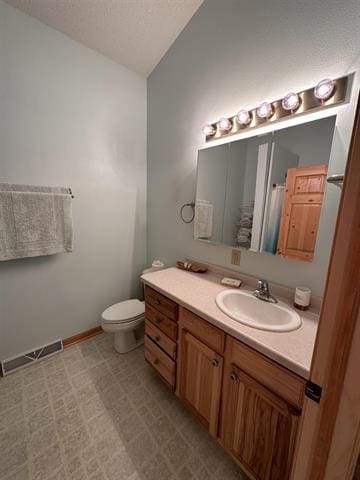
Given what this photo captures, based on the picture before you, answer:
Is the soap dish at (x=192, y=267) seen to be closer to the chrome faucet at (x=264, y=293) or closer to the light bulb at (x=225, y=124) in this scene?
the chrome faucet at (x=264, y=293)

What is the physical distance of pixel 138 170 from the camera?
2.19m

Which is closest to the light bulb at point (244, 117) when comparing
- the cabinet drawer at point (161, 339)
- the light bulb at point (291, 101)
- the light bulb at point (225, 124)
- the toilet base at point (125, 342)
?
the light bulb at point (225, 124)

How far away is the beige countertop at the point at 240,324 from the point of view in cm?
75

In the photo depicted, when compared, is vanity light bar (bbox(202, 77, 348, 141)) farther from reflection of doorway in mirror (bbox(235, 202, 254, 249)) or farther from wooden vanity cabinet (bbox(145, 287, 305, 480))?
wooden vanity cabinet (bbox(145, 287, 305, 480))

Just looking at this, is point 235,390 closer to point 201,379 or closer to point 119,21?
point 201,379

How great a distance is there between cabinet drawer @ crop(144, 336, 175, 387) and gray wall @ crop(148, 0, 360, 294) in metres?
0.81

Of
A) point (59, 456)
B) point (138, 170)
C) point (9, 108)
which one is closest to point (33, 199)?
point (9, 108)

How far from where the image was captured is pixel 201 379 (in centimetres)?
114

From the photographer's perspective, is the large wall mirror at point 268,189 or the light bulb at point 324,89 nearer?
the light bulb at point 324,89

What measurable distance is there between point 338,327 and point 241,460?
3.31 feet

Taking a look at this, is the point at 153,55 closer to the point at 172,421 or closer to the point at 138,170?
the point at 138,170

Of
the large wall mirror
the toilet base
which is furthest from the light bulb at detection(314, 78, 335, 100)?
the toilet base

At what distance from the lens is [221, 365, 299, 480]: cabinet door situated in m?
0.78

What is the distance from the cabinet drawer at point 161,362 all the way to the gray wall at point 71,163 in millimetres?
885
